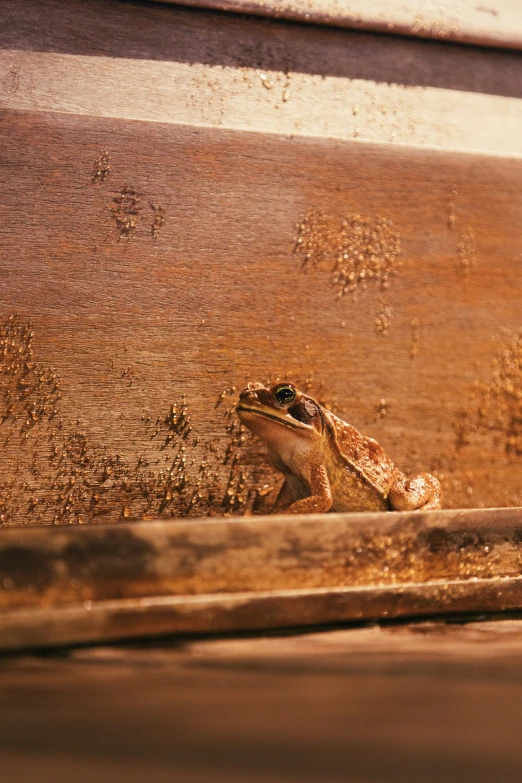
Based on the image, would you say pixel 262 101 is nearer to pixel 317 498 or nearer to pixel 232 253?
pixel 232 253

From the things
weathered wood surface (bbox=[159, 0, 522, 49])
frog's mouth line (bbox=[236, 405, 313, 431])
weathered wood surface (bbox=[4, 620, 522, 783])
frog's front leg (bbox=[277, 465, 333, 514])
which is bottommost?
weathered wood surface (bbox=[4, 620, 522, 783])

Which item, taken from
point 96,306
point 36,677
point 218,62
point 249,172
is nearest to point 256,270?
point 249,172

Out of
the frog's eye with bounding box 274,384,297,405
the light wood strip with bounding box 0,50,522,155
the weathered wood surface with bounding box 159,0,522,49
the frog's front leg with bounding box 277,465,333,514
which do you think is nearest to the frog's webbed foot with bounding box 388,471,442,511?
the frog's front leg with bounding box 277,465,333,514

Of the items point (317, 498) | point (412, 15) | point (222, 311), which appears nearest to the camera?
point (317, 498)

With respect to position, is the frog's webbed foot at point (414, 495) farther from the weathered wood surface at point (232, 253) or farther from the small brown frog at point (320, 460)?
the weathered wood surface at point (232, 253)

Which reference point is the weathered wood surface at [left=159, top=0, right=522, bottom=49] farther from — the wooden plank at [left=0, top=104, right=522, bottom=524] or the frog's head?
the frog's head

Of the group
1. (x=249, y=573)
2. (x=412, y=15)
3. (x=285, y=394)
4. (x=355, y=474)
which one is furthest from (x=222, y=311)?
(x=412, y=15)

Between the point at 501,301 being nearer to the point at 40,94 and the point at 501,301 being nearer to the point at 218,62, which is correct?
the point at 218,62

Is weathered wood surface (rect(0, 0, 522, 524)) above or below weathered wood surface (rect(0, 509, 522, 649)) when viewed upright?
above
